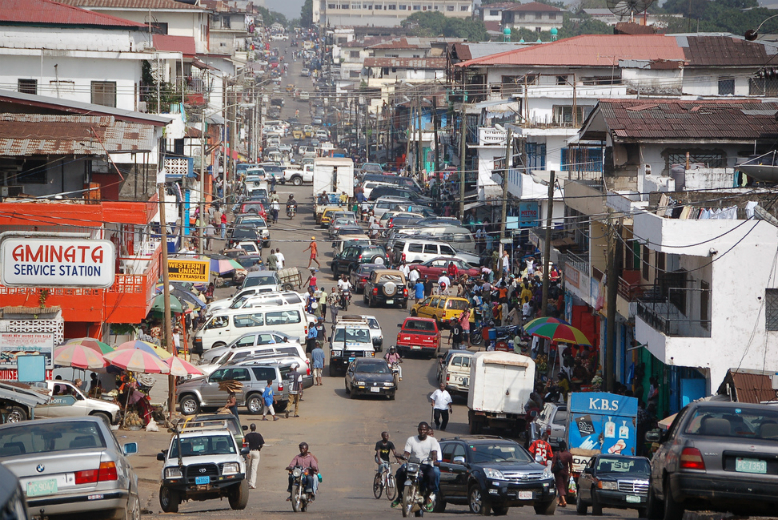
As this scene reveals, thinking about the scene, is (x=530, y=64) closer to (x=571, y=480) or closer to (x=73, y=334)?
(x=73, y=334)

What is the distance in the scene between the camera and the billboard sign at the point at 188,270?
34.8 m

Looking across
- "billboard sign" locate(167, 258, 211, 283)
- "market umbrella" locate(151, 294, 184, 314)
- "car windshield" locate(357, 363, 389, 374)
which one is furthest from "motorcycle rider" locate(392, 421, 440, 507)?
"market umbrella" locate(151, 294, 184, 314)

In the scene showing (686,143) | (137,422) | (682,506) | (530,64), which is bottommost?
(137,422)

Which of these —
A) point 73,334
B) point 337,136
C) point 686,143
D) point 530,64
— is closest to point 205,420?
point 73,334

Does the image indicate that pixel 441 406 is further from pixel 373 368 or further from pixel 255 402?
pixel 255 402

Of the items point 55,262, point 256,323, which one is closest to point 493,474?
point 55,262

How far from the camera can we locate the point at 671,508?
37.9ft

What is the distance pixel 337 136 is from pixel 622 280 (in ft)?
421

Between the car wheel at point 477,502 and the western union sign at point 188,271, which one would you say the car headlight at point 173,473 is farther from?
the western union sign at point 188,271

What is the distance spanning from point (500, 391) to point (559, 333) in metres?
4.39

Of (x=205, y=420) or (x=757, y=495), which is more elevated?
(x=757, y=495)

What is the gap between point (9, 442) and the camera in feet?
38.7

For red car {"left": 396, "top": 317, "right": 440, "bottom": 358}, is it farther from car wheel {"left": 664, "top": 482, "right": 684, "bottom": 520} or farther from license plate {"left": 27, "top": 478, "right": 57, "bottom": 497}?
license plate {"left": 27, "top": 478, "right": 57, "bottom": 497}

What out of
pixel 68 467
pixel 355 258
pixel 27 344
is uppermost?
pixel 68 467
